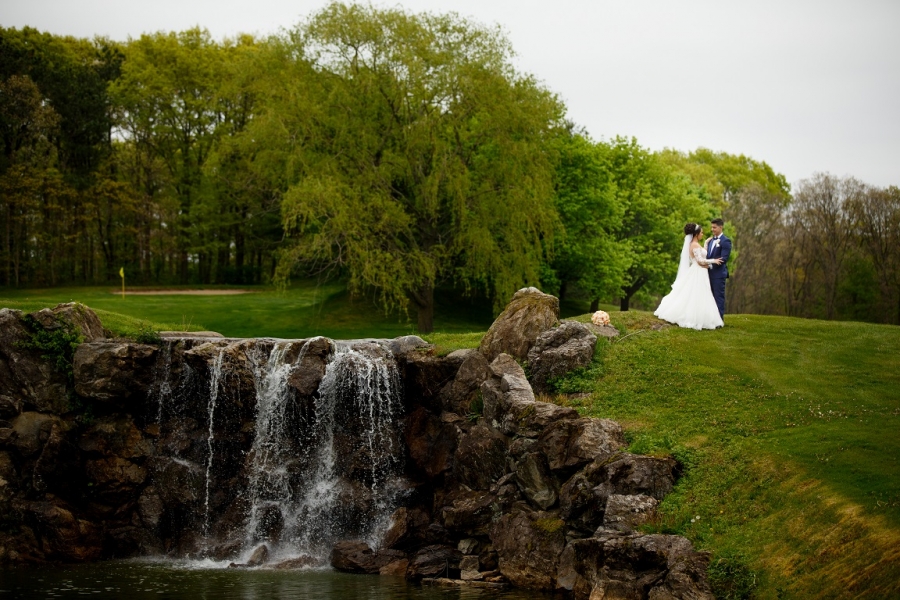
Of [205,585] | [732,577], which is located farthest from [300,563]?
[732,577]

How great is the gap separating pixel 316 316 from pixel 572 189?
16178mm

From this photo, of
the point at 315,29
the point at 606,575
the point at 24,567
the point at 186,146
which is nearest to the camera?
the point at 606,575

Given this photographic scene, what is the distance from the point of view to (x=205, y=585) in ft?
62.4

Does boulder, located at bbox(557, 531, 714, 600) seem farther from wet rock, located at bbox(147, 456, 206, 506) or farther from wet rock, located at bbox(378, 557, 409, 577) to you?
wet rock, located at bbox(147, 456, 206, 506)

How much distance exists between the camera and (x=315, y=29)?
40562mm

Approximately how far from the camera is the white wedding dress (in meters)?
27.4

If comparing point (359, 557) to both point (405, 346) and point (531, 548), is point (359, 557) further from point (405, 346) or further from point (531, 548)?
point (405, 346)

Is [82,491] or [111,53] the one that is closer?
[82,491]

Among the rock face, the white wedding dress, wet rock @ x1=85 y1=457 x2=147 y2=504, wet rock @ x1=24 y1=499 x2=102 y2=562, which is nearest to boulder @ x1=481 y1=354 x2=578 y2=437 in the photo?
the rock face

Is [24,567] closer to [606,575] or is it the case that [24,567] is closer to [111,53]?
[606,575]

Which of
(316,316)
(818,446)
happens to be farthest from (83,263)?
(818,446)

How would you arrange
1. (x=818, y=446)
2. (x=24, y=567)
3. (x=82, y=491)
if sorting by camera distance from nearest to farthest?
(x=818, y=446)
(x=24, y=567)
(x=82, y=491)

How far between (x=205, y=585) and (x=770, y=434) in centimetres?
1299

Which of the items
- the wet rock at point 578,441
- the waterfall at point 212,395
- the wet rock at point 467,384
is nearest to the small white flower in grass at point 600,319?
the wet rock at point 467,384
